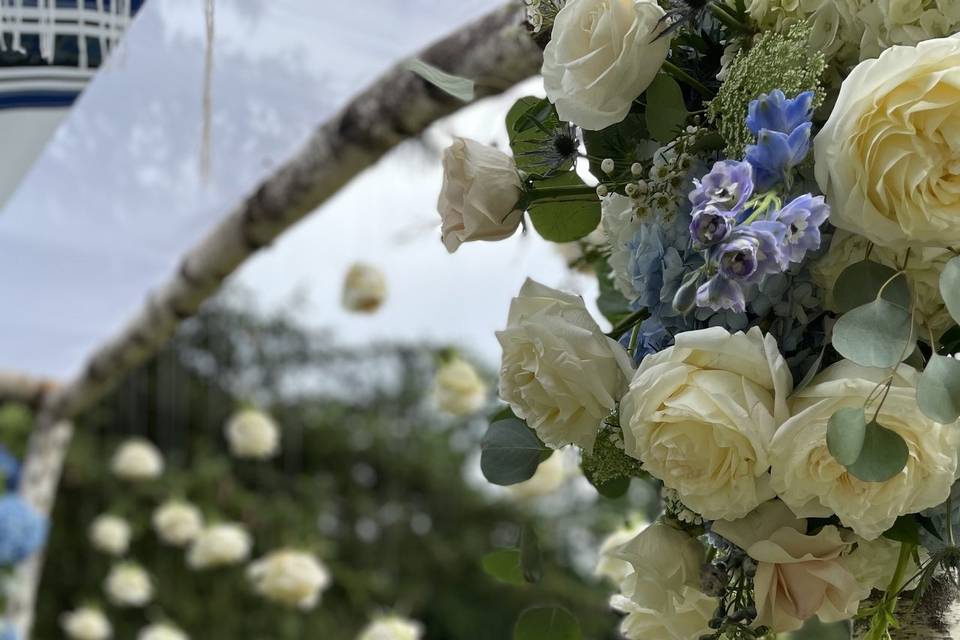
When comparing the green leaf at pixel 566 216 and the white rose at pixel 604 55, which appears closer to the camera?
the white rose at pixel 604 55

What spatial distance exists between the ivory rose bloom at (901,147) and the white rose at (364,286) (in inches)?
90.6

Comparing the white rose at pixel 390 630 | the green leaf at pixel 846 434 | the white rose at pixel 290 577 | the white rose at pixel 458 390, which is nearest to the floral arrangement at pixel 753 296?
the green leaf at pixel 846 434

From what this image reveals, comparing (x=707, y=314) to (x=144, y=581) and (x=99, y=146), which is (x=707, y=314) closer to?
(x=99, y=146)

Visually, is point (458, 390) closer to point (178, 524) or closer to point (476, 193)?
point (476, 193)

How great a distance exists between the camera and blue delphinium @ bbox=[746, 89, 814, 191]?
382mm

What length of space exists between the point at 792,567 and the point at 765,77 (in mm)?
208

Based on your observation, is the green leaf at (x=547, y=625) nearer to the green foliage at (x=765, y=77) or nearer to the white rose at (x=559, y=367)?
the white rose at (x=559, y=367)

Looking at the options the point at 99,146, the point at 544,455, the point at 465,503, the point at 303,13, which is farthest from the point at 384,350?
the point at 544,455

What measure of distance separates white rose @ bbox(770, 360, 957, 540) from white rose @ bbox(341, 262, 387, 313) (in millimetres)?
2291

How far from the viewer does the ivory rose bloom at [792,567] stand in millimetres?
430

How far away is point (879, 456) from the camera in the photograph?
369 millimetres

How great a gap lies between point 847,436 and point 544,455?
0.73ft

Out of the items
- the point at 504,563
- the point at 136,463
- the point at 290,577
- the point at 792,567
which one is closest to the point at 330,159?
the point at 504,563

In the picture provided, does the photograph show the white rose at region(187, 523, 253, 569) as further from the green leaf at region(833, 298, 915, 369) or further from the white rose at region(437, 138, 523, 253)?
the green leaf at region(833, 298, 915, 369)
